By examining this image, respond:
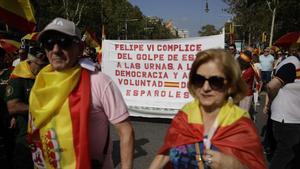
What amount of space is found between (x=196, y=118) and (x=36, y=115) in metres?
0.92

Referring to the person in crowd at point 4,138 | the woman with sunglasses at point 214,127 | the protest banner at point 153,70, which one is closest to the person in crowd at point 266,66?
the protest banner at point 153,70

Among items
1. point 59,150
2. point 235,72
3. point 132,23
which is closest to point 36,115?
point 59,150

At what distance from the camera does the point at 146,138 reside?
8.21 m

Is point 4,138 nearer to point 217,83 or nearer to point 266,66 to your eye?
point 217,83

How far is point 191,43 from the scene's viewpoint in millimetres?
8875

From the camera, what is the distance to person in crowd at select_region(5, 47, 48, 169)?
12.1 feet

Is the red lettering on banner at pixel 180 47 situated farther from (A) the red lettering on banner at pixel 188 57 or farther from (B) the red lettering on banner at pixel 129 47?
(B) the red lettering on banner at pixel 129 47

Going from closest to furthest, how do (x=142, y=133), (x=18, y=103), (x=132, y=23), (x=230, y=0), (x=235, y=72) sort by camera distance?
(x=235, y=72) → (x=18, y=103) → (x=142, y=133) → (x=230, y=0) → (x=132, y=23)

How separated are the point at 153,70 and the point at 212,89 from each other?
695 centimetres

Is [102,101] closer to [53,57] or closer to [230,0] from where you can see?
[53,57]

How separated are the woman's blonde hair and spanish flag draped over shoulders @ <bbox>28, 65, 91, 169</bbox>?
0.65 metres

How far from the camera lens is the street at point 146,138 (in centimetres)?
664

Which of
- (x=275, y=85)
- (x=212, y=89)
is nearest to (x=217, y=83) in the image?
(x=212, y=89)

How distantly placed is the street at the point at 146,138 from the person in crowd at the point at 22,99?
2546mm
